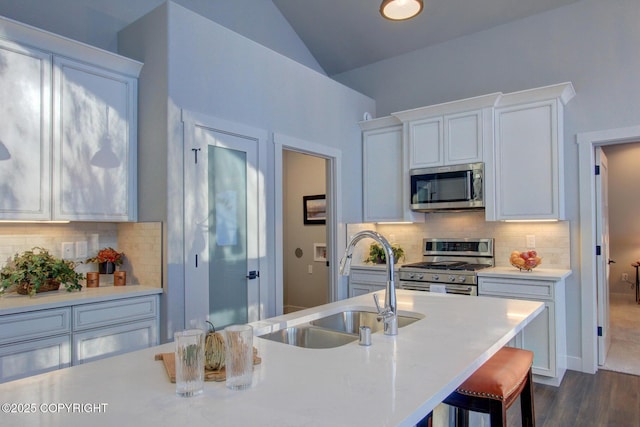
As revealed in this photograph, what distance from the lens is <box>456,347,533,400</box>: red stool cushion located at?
1.70 metres

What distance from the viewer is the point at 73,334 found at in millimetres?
2490

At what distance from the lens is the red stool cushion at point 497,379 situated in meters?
1.70

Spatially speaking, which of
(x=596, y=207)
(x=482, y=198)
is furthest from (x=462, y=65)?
(x=596, y=207)

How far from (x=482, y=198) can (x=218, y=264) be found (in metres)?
2.51

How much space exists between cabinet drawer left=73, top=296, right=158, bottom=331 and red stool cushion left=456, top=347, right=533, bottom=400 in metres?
2.02

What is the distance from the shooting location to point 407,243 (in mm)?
4965

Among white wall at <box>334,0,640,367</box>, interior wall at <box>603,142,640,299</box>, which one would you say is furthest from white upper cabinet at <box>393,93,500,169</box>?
interior wall at <box>603,142,640,299</box>

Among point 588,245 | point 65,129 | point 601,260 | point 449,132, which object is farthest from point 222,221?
point 601,260

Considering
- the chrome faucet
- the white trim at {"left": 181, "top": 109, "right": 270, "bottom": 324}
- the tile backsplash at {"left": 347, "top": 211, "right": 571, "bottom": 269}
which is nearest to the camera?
the chrome faucet

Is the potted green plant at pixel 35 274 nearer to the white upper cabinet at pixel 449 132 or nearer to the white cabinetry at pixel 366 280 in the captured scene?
the white cabinetry at pixel 366 280

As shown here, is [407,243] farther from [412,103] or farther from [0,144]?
[0,144]

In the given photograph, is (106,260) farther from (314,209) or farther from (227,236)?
(314,209)

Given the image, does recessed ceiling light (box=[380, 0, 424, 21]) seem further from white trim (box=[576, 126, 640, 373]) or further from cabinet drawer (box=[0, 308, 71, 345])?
cabinet drawer (box=[0, 308, 71, 345])

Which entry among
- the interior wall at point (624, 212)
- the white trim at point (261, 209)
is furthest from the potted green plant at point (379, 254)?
the interior wall at point (624, 212)
